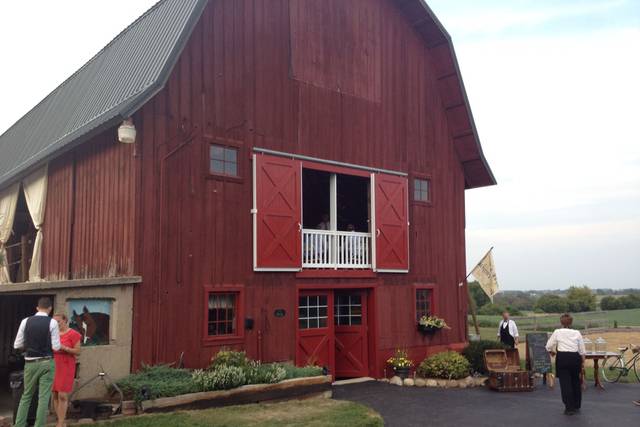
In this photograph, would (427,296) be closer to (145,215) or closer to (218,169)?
(218,169)

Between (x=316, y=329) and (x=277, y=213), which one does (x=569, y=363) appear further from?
(x=277, y=213)

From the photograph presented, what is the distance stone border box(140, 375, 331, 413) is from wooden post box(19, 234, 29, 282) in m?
9.09

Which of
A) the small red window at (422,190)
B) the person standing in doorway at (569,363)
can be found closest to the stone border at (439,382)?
the person standing in doorway at (569,363)

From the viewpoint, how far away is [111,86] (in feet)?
48.5

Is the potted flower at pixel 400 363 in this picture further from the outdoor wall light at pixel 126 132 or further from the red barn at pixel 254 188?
the outdoor wall light at pixel 126 132

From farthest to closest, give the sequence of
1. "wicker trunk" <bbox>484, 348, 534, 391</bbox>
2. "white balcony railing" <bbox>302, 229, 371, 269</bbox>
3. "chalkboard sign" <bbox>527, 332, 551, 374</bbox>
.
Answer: "chalkboard sign" <bbox>527, 332, 551, 374</bbox> < "white balcony railing" <bbox>302, 229, 371, 269</bbox> < "wicker trunk" <bbox>484, 348, 534, 391</bbox>

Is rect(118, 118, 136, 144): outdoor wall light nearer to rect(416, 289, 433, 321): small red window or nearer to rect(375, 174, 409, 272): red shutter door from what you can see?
rect(375, 174, 409, 272): red shutter door

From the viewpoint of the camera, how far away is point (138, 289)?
1131 centimetres

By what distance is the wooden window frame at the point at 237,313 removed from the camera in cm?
1209

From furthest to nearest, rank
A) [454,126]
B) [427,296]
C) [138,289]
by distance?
[454,126] < [427,296] < [138,289]

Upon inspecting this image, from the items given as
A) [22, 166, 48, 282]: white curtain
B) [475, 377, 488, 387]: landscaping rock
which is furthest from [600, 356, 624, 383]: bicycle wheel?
[22, 166, 48, 282]: white curtain

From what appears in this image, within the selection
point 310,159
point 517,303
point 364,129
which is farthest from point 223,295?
point 517,303

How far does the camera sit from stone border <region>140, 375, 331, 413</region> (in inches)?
398

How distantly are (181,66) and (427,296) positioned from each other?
895cm
